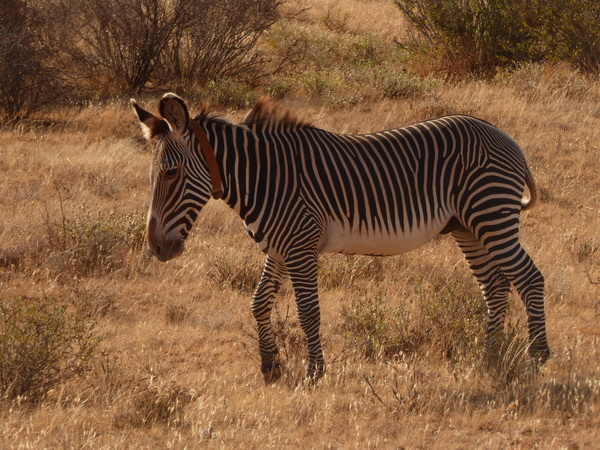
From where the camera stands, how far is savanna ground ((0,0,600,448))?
477cm

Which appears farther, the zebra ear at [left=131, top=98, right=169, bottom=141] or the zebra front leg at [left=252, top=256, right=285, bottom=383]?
the zebra front leg at [left=252, top=256, right=285, bottom=383]

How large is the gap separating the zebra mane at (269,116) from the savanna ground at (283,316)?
1.57m

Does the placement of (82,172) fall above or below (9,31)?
below

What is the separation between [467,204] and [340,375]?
1.49 meters

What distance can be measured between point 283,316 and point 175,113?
259 centimetres

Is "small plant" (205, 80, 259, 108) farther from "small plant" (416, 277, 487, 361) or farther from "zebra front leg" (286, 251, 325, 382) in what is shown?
"zebra front leg" (286, 251, 325, 382)

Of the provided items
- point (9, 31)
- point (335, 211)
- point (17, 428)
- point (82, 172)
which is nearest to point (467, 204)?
point (335, 211)

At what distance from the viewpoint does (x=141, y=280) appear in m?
7.88

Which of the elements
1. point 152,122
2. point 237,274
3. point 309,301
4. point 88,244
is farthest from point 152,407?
point 88,244

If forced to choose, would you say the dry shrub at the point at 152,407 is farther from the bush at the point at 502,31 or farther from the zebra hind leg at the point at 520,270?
the bush at the point at 502,31

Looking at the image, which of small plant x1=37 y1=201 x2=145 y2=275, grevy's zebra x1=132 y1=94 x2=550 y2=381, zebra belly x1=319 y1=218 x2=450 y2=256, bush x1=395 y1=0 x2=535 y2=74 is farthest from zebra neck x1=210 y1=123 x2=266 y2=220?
bush x1=395 y1=0 x2=535 y2=74

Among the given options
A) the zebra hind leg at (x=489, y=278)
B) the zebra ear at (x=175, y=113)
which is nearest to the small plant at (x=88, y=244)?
the zebra ear at (x=175, y=113)

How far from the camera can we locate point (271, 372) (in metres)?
5.84

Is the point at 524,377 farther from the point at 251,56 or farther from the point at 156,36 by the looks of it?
the point at 251,56
